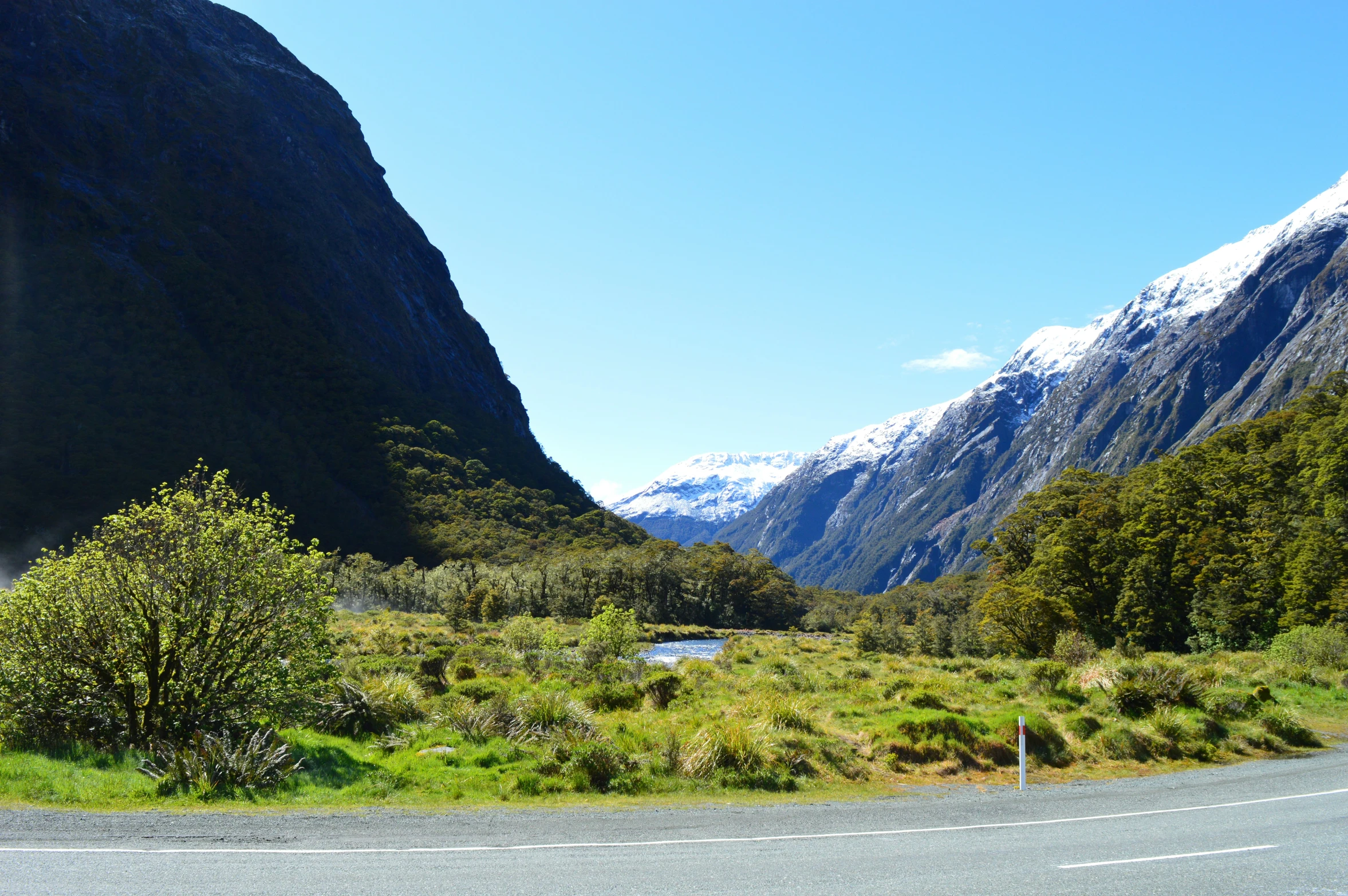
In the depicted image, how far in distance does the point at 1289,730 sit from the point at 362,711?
24.0 meters

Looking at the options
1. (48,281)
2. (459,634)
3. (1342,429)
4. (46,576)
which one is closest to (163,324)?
(48,281)

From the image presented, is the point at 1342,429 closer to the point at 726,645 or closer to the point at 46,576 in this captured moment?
the point at 726,645

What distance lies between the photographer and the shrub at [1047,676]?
73.9 ft

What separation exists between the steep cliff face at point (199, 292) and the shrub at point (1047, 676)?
99.3 meters

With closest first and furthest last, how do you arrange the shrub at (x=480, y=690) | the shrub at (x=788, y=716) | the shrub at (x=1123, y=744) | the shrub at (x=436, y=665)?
the shrub at (x=1123, y=744)
the shrub at (x=788, y=716)
the shrub at (x=480, y=690)
the shrub at (x=436, y=665)

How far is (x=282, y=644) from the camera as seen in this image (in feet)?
49.8

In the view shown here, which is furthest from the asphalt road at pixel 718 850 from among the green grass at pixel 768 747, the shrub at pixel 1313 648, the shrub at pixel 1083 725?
the shrub at pixel 1313 648

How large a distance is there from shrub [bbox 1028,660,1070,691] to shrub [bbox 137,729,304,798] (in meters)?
21.0

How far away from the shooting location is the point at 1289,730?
60.6ft

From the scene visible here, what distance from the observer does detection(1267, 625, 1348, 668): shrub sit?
30000 mm

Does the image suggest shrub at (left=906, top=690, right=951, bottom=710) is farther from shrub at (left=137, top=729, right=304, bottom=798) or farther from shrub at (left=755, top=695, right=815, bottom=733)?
shrub at (left=137, top=729, right=304, bottom=798)

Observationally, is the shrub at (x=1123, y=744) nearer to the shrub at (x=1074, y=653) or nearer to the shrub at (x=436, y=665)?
the shrub at (x=1074, y=653)

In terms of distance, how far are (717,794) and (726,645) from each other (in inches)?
1433

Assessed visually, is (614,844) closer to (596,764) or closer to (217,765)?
(596,764)
